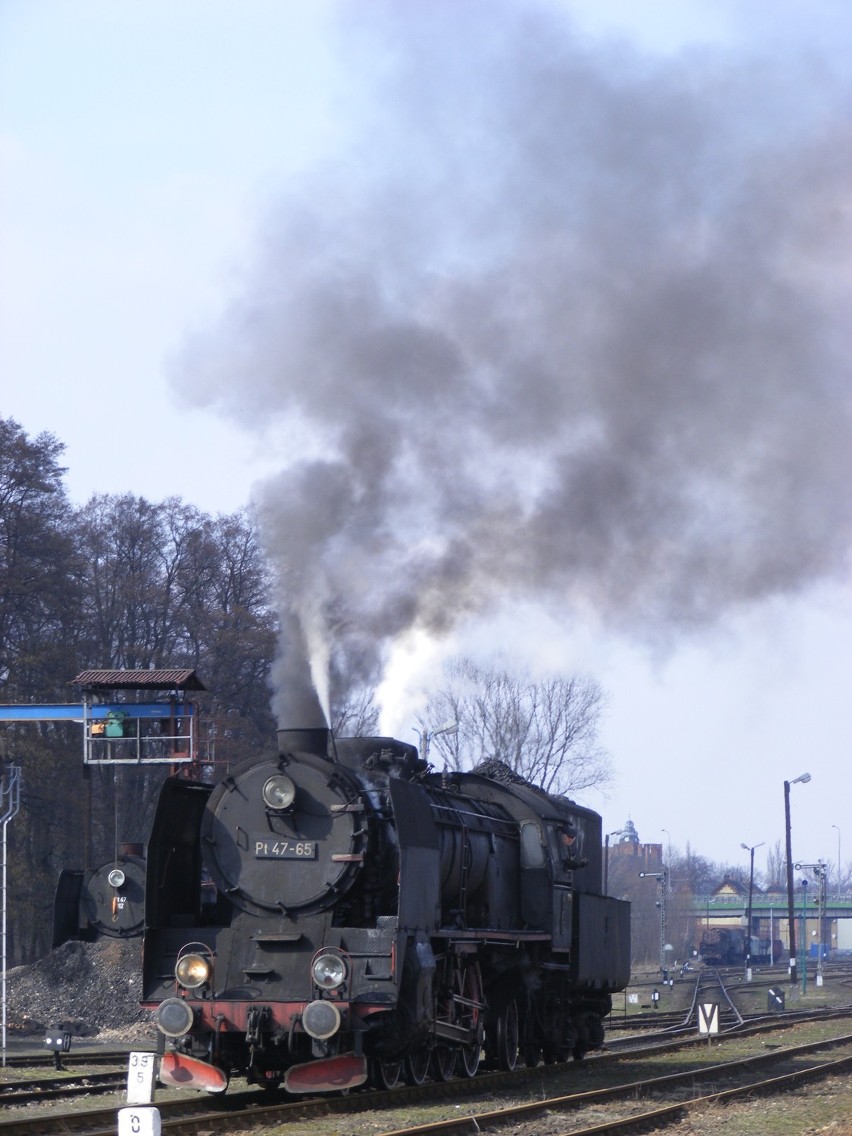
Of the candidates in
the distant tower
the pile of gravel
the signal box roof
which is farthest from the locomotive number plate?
the distant tower

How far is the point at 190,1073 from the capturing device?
12977 millimetres

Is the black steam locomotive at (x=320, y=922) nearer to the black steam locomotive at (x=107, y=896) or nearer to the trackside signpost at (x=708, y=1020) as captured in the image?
the trackside signpost at (x=708, y=1020)

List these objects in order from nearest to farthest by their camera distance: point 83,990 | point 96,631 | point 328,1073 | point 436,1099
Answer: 1. point 328,1073
2. point 436,1099
3. point 83,990
4. point 96,631

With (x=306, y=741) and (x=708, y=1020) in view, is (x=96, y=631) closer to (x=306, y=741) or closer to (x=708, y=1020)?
(x=708, y=1020)

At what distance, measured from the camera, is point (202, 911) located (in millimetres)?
14688

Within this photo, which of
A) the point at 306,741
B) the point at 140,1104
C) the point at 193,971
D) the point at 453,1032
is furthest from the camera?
the point at 453,1032

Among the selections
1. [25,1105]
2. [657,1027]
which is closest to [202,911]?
[25,1105]

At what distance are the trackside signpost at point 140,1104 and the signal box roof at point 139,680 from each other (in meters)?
20.8

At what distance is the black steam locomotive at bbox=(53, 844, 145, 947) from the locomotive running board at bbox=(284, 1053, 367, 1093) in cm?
1556

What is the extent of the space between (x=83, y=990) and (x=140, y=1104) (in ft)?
75.6

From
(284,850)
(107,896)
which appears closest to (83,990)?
(107,896)

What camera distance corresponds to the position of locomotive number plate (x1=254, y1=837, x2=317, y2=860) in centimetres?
1358

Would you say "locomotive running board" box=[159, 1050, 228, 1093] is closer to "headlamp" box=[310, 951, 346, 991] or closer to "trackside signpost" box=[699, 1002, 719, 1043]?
"headlamp" box=[310, 951, 346, 991]

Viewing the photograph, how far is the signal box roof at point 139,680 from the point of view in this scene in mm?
29156
